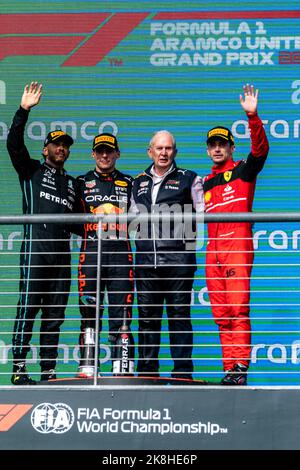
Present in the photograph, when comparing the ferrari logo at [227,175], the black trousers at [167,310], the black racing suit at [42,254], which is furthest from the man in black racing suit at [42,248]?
the ferrari logo at [227,175]

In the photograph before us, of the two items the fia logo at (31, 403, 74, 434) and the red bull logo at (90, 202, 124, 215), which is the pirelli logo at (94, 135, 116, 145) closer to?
the red bull logo at (90, 202, 124, 215)

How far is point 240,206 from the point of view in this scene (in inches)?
295

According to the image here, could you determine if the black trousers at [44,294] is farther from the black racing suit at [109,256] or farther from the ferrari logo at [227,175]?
the ferrari logo at [227,175]

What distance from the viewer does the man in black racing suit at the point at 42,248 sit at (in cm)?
734

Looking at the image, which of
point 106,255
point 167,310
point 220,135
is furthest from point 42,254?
point 220,135

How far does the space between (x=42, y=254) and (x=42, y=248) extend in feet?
0.23

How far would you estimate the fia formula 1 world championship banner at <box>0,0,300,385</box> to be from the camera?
9156 mm

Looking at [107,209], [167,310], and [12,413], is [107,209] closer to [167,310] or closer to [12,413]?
[167,310]

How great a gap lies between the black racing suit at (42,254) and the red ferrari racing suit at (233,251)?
39.0 inches

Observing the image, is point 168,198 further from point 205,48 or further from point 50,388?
point 205,48
